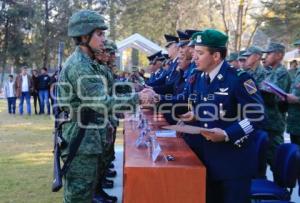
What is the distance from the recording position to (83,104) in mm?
3283

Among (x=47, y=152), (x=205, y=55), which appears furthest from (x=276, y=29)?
(x=205, y=55)

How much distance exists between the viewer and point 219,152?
303 centimetres

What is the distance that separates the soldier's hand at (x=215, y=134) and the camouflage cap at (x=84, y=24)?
1.19m

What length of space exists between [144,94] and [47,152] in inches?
214

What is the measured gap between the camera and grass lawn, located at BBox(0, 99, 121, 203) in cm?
566

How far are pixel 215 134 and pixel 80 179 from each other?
1.14 metres

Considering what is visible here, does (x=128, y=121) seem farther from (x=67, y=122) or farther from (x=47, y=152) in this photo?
(x=47, y=152)

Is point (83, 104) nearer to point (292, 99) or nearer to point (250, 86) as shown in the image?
point (250, 86)

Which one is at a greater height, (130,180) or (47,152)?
(130,180)

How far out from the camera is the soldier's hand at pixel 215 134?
2.86 metres

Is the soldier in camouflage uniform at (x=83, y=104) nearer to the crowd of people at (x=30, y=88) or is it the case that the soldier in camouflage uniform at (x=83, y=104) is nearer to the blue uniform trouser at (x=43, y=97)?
the crowd of people at (x=30, y=88)

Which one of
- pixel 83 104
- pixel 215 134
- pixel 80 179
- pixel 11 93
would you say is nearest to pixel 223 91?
pixel 215 134

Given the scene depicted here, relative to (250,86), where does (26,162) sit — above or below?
below

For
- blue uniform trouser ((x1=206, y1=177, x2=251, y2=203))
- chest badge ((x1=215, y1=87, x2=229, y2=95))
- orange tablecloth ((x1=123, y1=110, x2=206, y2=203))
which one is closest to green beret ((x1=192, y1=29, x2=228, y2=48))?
chest badge ((x1=215, y1=87, x2=229, y2=95))
